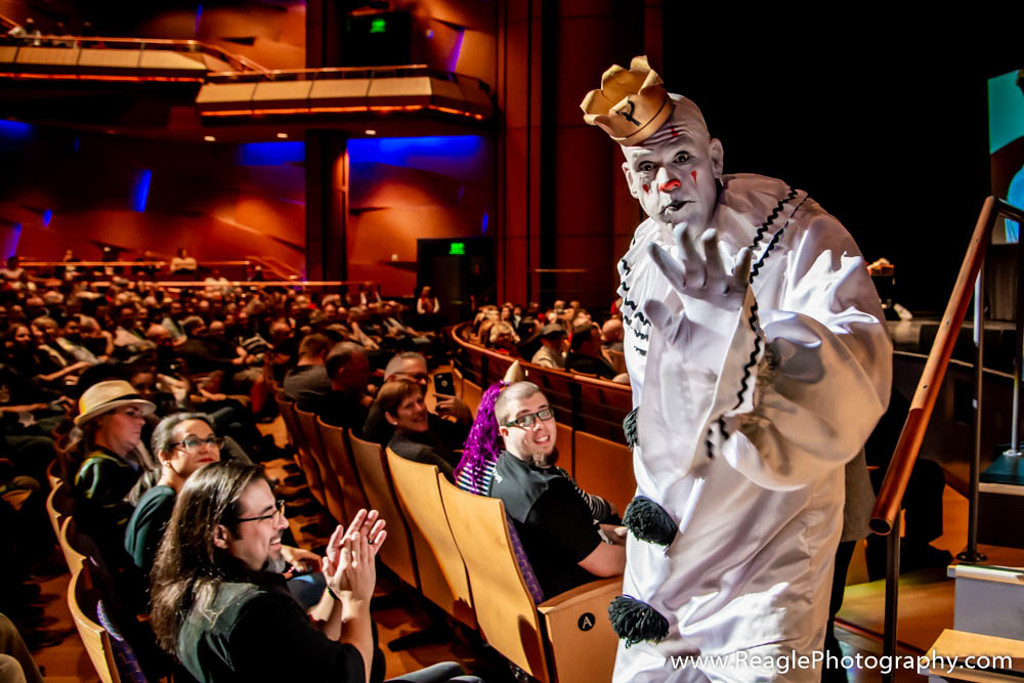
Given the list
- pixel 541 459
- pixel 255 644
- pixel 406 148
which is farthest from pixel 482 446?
pixel 406 148

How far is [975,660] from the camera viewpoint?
1723 mm

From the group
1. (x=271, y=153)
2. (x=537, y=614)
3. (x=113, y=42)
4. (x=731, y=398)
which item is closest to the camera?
(x=731, y=398)

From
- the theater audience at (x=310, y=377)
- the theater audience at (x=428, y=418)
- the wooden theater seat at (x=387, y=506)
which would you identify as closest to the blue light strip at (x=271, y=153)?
the theater audience at (x=310, y=377)

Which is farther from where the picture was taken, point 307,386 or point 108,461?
point 307,386

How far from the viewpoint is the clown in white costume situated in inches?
41.9

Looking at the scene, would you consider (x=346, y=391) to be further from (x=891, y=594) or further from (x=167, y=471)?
(x=891, y=594)

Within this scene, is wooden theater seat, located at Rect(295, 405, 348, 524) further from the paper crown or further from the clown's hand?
the clown's hand

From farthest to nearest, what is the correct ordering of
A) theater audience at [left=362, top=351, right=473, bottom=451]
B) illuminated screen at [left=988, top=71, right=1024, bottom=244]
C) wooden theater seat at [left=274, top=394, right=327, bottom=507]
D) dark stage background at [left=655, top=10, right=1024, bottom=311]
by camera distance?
1. dark stage background at [left=655, top=10, right=1024, bottom=311]
2. illuminated screen at [left=988, top=71, right=1024, bottom=244]
3. wooden theater seat at [left=274, top=394, right=327, bottom=507]
4. theater audience at [left=362, top=351, right=473, bottom=451]

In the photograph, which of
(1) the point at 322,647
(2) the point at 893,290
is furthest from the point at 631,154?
(2) the point at 893,290

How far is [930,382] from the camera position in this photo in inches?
71.6

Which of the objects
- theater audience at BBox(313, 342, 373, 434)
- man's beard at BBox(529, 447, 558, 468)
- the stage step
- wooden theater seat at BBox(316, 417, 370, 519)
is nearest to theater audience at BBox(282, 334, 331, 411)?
theater audience at BBox(313, 342, 373, 434)

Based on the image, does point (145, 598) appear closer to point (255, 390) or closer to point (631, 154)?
point (631, 154)

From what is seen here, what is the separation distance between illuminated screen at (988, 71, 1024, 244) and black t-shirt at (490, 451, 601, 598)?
25.5ft

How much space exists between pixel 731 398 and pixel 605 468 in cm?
308
